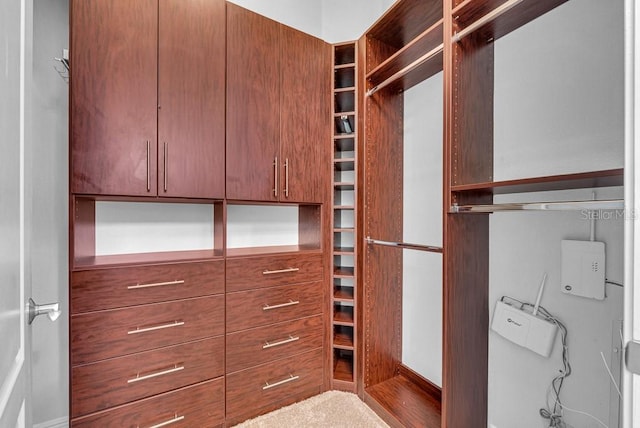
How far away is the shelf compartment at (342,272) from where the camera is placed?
6.99 ft

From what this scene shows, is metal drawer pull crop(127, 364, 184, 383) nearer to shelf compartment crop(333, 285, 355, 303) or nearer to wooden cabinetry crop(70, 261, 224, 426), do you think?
wooden cabinetry crop(70, 261, 224, 426)

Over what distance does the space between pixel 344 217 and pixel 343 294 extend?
596mm

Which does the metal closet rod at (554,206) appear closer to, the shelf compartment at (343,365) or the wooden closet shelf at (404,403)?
the wooden closet shelf at (404,403)

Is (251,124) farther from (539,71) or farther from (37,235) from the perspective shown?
(539,71)

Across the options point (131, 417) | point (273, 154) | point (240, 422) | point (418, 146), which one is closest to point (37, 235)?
point (131, 417)

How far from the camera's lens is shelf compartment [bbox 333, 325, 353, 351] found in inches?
83.0

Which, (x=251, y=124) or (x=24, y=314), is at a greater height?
(x=251, y=124)

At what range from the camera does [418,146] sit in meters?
2.12

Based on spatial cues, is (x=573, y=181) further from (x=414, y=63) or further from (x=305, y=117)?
(x=305, y=117)

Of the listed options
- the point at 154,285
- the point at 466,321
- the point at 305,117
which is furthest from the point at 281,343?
the point at 305,117

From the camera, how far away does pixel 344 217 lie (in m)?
2.45

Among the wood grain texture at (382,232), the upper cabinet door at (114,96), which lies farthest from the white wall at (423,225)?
the upper cabinet door at (114,96)

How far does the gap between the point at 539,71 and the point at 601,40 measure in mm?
231

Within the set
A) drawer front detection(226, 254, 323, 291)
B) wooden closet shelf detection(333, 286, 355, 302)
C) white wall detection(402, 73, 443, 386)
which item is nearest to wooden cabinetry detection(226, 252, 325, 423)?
drawer front detection(226, 254, 323, 291)
